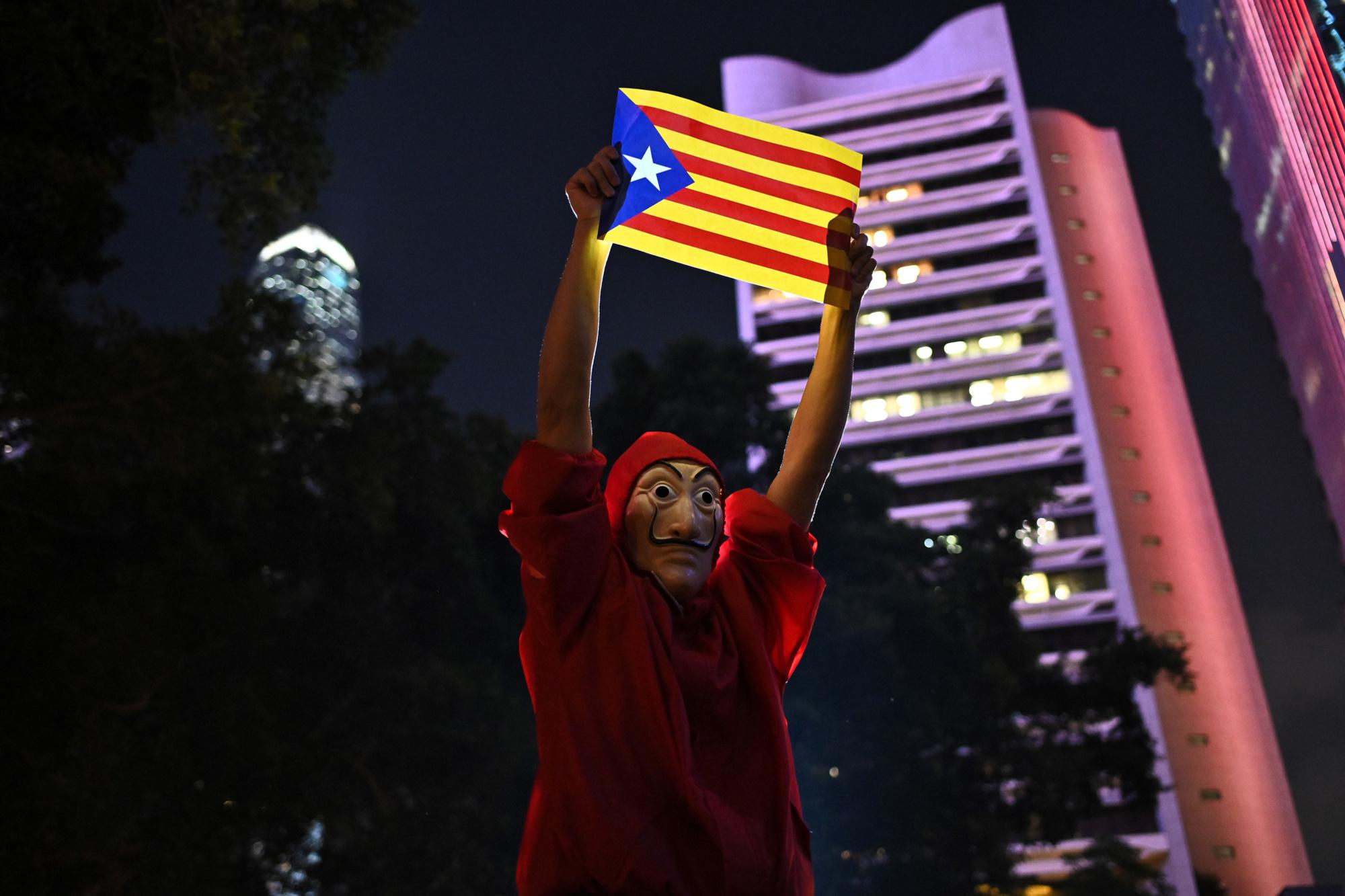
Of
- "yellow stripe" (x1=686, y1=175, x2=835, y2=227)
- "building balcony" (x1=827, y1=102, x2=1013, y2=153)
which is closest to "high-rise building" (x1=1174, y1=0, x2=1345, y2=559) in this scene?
"yellow stripe" (x1=686, y1=175, x2=835, y2=227)

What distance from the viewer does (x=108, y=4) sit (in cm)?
642

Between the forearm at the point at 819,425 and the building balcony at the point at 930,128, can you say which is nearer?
the forearm at the point at 819,425

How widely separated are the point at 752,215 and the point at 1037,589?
1675 inches

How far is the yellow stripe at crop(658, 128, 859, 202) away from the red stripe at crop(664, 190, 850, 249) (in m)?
0.11

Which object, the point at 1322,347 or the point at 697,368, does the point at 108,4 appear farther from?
the point at 697,368

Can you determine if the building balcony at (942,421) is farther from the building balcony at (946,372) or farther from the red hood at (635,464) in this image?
the red hood at (635,464)

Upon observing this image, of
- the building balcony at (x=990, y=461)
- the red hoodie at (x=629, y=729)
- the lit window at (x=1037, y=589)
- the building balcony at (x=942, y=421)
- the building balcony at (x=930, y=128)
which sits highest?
the building balcony at (x=930, y=128)

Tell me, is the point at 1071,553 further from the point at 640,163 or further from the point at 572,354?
the point at 572,354

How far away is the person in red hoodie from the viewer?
2121 millimetres

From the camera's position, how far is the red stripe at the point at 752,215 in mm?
2998

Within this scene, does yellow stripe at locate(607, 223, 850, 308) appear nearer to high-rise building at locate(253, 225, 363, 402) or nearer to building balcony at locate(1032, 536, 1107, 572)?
building balcony at locate(1032, 536, 1107, 572)

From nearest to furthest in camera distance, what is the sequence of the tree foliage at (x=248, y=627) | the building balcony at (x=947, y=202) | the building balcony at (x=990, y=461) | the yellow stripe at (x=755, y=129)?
the yellow stripe at (x=755, y=129)
the tree foliage at (x=248, y=627)
the building balcony at (x=990, y=461)
the building balcony at (x=947, y=202)

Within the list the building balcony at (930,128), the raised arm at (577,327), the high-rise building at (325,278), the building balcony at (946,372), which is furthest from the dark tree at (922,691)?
the high-rise building at (325,278)

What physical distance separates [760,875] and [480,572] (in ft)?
47.8
